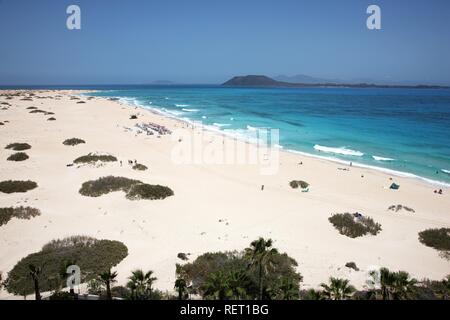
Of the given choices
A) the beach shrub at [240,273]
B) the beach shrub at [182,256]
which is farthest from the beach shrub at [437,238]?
the beach shrub at [182,256]

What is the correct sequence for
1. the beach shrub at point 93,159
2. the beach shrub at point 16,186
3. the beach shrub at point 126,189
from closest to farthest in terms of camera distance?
1. the beach shrub at point 16,186
2. the beach shrub at point 126,189
3. the beach shrub at point 93,159

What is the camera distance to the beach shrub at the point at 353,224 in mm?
18922

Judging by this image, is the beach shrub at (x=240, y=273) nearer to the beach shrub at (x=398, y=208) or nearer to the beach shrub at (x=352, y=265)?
the beach shrub at (x=352, y=265)

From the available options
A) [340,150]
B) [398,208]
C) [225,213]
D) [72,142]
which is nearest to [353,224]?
[398,208]

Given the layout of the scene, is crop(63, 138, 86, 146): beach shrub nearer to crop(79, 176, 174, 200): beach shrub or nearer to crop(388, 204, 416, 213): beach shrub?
crop(79, 176, 174, 200): beach shrub

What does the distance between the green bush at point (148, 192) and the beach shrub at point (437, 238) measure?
17713mm

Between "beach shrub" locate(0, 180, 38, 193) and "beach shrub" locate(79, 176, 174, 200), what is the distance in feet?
12.9

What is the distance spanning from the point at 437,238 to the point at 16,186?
1176 inches

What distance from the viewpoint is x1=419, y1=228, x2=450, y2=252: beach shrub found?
17578 mm

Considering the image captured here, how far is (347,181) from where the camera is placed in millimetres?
29766

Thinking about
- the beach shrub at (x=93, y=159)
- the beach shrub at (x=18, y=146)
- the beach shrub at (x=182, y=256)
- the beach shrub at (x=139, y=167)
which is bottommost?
the beach shrub at (x=182, y=256)

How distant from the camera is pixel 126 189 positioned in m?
23.5
